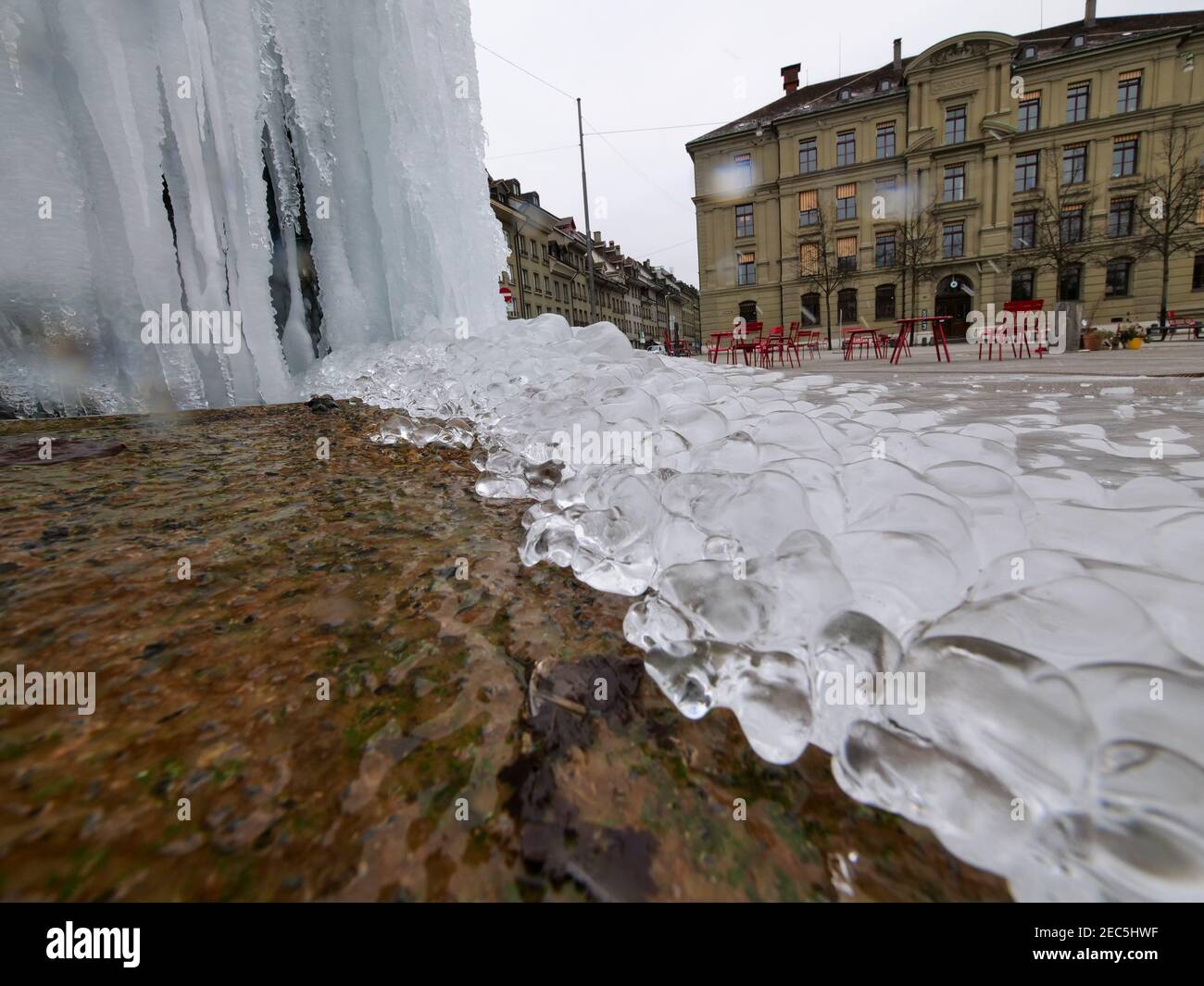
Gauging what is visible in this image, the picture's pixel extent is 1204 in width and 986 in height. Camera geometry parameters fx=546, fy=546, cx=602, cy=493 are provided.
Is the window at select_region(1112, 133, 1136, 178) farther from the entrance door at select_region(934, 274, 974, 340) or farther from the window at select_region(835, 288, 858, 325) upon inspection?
the window at select_region(835, 288, 858, 325)

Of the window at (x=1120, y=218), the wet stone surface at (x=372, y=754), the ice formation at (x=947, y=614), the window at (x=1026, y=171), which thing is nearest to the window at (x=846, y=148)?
the window at (x=1026, y=171)

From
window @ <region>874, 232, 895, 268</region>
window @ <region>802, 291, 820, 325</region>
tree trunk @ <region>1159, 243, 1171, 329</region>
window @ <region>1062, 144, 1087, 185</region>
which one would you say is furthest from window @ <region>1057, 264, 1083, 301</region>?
window @ <region>802, 291, 820, 325</region>

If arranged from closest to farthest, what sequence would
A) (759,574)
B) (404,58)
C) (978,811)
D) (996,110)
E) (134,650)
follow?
1. (978,811)
2. (134,650)
3. (759,574)
4. (404,58)
5. (996,110)

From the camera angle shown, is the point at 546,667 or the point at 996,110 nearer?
the point at 546,667

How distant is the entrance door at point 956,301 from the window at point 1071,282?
135 inches

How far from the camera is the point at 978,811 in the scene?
2.04 feet

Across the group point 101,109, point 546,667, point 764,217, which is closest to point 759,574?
point 546,667

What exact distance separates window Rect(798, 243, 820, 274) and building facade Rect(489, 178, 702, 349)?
10341 millimetres

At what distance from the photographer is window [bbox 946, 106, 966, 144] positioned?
24906 millimetres

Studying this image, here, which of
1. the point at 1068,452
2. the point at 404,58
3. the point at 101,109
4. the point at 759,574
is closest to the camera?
the point at 759,574

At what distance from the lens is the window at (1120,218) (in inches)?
925

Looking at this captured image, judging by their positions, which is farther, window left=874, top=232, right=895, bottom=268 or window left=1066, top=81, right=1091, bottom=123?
window left=874, top=232, right=895, bottom=268

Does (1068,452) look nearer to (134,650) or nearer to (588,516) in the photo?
(588,516)
